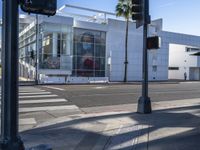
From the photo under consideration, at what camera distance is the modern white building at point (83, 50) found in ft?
128

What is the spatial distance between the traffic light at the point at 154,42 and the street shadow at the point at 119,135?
2.27m

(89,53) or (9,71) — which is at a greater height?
(89,53)

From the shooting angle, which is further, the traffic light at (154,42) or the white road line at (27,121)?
the traffic light at (154,42)

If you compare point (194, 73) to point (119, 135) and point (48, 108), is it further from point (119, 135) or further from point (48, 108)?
point (119, 135)

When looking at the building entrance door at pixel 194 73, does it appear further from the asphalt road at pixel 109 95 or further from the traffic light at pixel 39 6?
the traffic light at pixel 39 6

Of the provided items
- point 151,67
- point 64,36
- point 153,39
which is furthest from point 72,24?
point 153,39

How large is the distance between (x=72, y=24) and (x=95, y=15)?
579 inches

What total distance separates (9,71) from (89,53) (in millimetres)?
39293

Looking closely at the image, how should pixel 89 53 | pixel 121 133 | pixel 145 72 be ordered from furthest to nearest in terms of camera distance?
1. pixel 89 53
2. pixel 145 72
3. pixel 121 133

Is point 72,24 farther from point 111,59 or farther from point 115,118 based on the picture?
point 115,118

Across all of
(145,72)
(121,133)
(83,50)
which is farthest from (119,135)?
(83,50)

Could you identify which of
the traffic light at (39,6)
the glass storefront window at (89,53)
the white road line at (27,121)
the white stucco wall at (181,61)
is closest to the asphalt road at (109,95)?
the white road line at (27,121)

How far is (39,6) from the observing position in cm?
443

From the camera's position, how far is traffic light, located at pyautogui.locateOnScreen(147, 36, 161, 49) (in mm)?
10273
